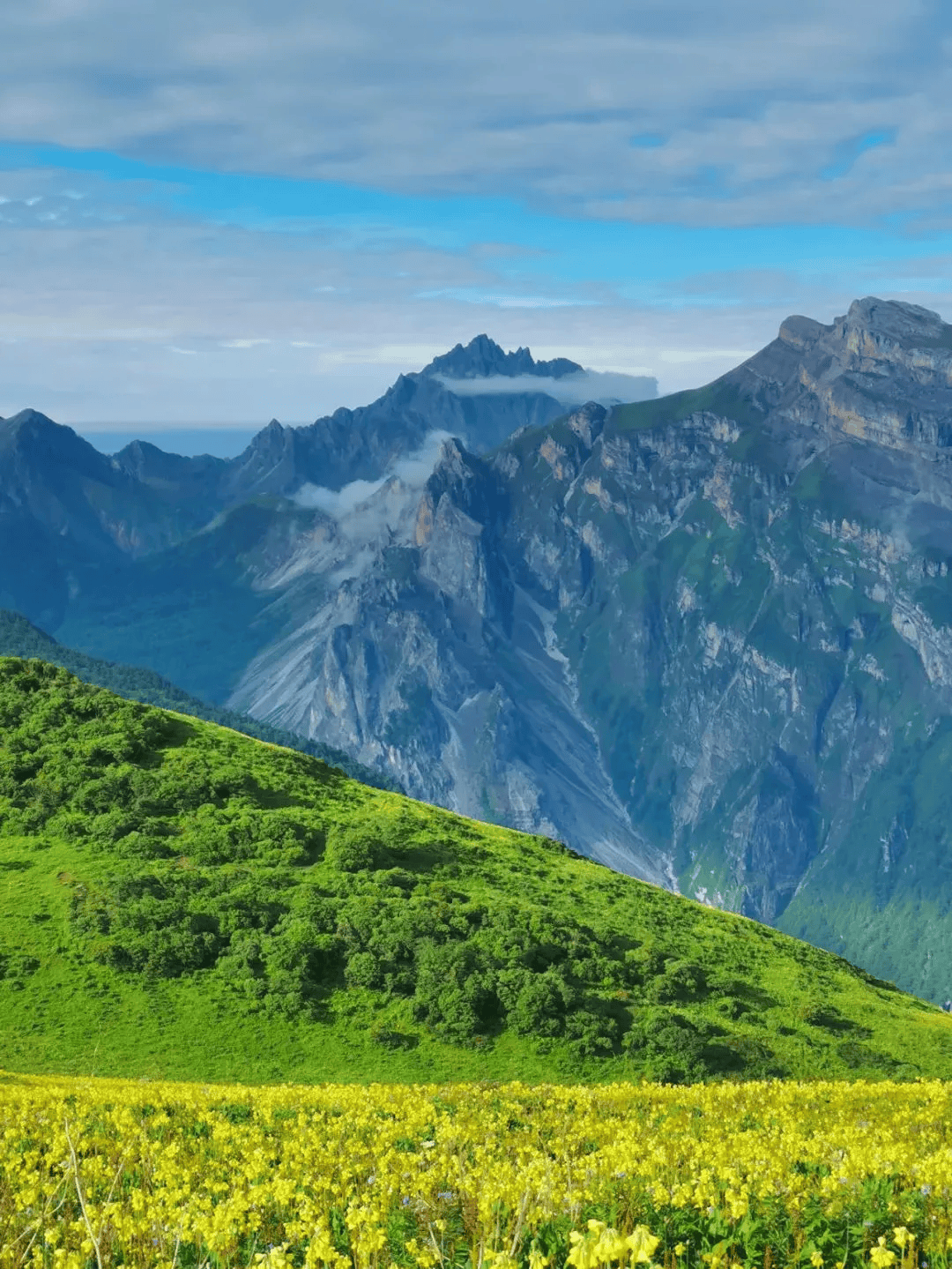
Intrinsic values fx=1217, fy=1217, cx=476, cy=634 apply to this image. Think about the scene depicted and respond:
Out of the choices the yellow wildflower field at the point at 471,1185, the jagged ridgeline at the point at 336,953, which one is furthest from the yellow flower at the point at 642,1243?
the jagged ridgeline at the point at 336,953

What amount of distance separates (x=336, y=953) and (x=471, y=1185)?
54.9 meters

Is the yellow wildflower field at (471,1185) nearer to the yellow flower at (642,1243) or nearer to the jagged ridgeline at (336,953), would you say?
the yellow flower at (642,1243)

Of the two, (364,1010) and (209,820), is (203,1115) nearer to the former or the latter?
(364,1010)

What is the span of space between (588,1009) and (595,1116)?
38572 millimetres

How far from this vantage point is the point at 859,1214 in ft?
62.6

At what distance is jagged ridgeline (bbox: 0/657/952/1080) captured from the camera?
66.3 m

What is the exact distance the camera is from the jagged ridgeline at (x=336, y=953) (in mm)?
66312

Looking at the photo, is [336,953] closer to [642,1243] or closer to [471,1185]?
[471,1185]

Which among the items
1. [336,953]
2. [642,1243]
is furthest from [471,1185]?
[336,953]

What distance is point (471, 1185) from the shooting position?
67.3 feet

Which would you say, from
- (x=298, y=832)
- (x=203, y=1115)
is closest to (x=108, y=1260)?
(x=203, y=1115)

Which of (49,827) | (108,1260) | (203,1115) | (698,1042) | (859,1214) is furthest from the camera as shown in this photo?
(49,827)

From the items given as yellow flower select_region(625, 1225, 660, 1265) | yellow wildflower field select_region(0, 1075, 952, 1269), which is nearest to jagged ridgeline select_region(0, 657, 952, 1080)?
yellow wildflower field select_region(0, 1075, 952, 1269)

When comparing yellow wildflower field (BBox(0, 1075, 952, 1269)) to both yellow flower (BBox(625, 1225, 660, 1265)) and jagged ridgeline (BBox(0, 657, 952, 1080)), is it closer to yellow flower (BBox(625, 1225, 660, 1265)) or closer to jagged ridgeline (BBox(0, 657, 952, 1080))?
yellow flower (BBox(625, 1225, 660, 1265))
